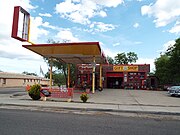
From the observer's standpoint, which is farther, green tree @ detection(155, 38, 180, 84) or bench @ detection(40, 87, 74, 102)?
green tree @ detection(155, 38, 180, 84)

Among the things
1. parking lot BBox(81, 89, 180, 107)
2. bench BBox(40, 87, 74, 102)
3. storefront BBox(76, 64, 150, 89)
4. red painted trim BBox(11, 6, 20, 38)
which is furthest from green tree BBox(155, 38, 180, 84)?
red painted trim BBox(11, 6, 20, 38)

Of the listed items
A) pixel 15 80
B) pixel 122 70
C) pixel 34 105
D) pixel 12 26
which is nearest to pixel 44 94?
pixel 34 105

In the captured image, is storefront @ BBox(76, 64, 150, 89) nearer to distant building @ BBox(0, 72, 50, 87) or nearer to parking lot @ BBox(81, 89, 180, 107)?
distant building @ BBox(0, 72, 50, 87)

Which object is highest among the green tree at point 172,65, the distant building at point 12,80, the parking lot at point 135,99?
the green tree at point 172,65

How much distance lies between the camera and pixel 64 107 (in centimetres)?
1270

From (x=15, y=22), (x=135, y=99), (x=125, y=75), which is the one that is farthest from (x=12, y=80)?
(x=135, y=99)

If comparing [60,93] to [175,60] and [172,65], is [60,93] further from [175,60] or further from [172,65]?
[172,65]

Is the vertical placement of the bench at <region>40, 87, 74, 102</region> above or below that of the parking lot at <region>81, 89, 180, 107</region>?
above

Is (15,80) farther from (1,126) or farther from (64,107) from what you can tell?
(1,126)

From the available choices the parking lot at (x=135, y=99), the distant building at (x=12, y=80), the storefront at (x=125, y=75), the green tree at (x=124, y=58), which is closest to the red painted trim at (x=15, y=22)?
the parking lot at (x=135, y=99)

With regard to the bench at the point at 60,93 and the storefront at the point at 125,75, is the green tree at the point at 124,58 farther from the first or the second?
the bench at the point at 60,93

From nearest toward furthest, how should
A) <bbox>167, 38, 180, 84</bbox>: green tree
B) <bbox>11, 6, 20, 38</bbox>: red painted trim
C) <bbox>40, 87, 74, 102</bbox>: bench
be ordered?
1. <bbox>40, 87, 74, 102</bbox>: bench
2. <bbox>11, 6, 20, 38</bbox>: red painted trim
3. <bbox>167, 38, 180, 84</bbox>: green tree

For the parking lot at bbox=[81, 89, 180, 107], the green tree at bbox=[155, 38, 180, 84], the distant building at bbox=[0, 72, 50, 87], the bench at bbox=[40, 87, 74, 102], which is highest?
the green tree at bbox=[155, 38, 180, 84]

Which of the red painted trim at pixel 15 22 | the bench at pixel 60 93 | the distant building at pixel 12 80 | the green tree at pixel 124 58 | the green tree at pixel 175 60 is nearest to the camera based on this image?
the bench at pixel 60 93
